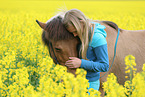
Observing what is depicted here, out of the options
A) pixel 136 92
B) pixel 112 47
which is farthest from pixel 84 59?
pixel 136 92

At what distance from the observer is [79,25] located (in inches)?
90.0

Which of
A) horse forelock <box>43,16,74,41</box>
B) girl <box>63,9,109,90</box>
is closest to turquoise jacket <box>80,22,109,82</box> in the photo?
girl <box>63,9,109,90</box>

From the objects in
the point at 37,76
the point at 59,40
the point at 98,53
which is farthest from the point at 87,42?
the point at 37,76

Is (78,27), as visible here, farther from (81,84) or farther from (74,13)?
(81,84)

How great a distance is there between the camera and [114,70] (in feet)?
10.2

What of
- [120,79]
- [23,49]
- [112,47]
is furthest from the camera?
[23,49]

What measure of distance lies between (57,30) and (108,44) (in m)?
0.96

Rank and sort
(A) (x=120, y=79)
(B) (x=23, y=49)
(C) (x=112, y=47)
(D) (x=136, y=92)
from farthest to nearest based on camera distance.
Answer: (B) (x=23, y=49)
(A) (x=120, y=79)
(C) (x=112, y=47)
(D) (x=136, y=92)

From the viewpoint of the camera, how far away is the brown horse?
2.34 m

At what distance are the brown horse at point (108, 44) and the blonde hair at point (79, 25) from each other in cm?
8

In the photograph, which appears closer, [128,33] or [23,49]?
[128,33]

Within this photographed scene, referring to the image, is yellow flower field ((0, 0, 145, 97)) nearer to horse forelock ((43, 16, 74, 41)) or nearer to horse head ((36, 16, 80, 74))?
horse head ((36, 16, 80, 74))

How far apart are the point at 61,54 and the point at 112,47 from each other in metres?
0.88

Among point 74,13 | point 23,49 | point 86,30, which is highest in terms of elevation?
point 74,13
